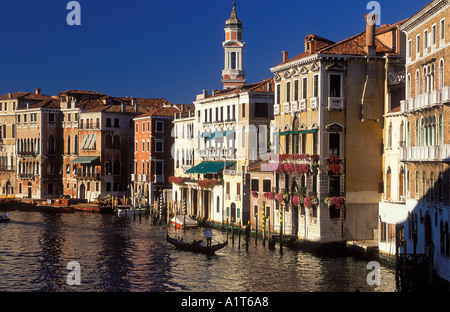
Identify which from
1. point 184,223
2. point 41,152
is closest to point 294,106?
point 184,223

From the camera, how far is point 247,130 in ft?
158

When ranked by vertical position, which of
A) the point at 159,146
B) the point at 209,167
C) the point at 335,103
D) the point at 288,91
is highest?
the point at 288,91

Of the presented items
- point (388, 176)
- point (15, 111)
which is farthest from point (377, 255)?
point (15, 111)

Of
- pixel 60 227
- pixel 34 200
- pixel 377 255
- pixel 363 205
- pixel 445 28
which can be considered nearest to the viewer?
pixel 445 28

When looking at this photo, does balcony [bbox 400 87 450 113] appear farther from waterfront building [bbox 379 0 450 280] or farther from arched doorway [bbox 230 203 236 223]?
arched doorway [bbox 230 203 236 223]

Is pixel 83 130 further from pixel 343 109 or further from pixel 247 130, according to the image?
pixel 343 109

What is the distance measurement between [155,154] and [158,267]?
31.2 m

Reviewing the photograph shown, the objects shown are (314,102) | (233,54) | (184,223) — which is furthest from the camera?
(233,54)

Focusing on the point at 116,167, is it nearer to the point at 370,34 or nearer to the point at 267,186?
the point at 267,186

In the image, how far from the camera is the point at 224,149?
50719 millimetres

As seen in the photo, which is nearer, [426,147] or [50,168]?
[426,147]

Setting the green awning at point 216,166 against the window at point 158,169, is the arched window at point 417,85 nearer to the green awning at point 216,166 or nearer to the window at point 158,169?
the green awning at point 216,166

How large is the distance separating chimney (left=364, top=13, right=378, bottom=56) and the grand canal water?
10042mm

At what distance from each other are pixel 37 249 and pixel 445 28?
23.1 metres
